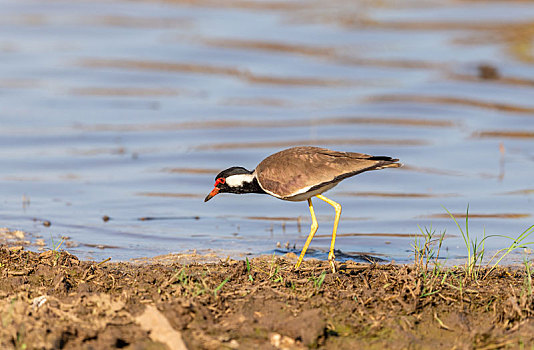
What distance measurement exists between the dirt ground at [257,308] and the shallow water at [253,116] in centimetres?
167

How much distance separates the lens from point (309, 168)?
21.7 ft

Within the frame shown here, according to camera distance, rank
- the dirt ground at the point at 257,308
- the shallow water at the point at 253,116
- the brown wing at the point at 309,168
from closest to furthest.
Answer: the dirt ground at the point at 257,308 < the brown wing at the point at 309,168 < the shallow water at the point at 253,116

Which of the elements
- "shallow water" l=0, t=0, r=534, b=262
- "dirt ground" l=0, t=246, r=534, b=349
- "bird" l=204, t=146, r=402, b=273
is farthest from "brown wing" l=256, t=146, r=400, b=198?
"shallow water" l=0, t=0, r=534, b=262

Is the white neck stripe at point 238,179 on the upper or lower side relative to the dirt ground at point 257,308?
upper

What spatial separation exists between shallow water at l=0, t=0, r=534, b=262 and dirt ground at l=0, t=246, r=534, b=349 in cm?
167

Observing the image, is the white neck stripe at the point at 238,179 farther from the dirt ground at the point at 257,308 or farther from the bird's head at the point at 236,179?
the dirt ground at the point at 257,308

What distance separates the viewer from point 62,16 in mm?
22203

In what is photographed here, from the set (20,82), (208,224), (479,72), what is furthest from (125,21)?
(208,224)

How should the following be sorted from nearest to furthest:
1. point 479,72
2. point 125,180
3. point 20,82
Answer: point 125,180, point 20,82, point 479,72

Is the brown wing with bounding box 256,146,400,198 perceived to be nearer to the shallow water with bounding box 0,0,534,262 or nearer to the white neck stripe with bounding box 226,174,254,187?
the white neck stripe with bounding box 226,174,254,187

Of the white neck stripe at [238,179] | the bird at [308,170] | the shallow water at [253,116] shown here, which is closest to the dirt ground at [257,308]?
the bird at [308,170]

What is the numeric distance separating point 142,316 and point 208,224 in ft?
13.3

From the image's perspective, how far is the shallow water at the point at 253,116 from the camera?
29.4 ft

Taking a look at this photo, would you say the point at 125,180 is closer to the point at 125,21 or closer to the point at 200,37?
the point at 200,37
